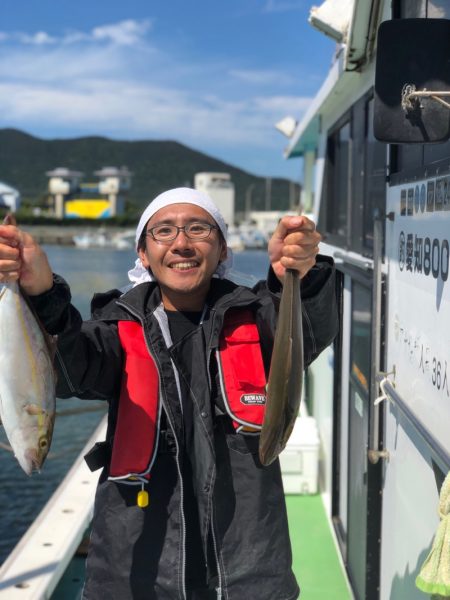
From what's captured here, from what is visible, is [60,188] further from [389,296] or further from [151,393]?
[151,393]

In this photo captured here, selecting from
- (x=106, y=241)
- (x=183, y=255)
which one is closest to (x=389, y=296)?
(x=183, y=255)

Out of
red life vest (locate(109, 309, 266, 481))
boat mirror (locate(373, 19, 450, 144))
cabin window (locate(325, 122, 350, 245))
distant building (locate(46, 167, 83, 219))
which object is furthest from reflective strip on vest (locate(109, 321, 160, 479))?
distant building (locate(46, 167, 83, 219))

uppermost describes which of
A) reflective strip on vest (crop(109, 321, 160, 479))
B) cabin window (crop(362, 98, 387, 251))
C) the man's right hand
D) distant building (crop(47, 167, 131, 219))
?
distant building (crop(47, 167, 131, 219))

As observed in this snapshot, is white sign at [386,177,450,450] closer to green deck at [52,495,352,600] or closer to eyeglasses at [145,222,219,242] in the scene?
eyeglasses at [145,222,219,242]

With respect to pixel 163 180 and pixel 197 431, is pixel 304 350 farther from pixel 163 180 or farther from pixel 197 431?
pixel 163 180

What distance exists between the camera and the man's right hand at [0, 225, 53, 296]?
1.79m

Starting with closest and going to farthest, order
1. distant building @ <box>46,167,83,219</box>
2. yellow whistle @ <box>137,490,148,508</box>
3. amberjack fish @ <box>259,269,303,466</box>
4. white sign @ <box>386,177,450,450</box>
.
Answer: amberjack fish @ <box>259,269,303,466</box>, white sign @ <box>386,177,450,450</box>, yellow whistle @ <box>137,490,148,508</box>, distant building @ <box>46,167,83,219</box>

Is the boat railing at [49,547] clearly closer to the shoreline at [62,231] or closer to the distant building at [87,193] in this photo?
the shoreline at [62,231]

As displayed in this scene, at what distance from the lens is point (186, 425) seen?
2.10m

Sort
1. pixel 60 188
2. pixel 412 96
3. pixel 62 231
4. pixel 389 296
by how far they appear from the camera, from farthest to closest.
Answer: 1. pixel 60 188
2. pixel 62 231
3. pixel 389 296
4. pixel 412 96

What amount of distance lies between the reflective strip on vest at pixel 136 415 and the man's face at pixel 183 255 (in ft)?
0.69

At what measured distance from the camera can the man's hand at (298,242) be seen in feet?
5.87

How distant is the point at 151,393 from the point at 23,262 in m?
0.54

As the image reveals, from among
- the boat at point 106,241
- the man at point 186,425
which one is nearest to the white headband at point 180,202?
the man at point 186,425
